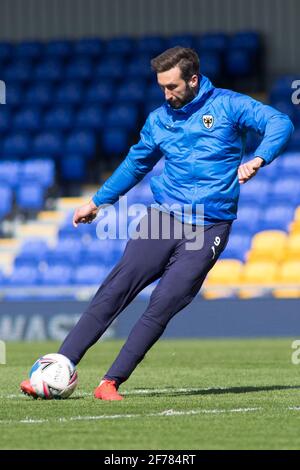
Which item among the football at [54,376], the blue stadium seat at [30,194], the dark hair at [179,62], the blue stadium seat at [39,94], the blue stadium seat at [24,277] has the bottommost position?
the blue stadium seat at [24,277]

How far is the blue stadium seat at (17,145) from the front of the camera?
22.3m

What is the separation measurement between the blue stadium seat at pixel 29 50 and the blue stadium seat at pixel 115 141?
11.5 ft

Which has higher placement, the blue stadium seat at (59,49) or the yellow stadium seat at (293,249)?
the blue stadium seat at (59,49)

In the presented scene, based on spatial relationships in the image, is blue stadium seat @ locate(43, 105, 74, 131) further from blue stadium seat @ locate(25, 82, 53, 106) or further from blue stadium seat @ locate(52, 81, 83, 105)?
blue stadium seat @ locate(25, 82, 53, 106)

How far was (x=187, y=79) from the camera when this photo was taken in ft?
26.4

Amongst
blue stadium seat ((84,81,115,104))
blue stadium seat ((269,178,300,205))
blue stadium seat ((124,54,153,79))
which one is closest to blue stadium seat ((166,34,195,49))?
blue stadium seat ((124,54,153,79))

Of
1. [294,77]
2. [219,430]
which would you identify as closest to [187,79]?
[219,430]

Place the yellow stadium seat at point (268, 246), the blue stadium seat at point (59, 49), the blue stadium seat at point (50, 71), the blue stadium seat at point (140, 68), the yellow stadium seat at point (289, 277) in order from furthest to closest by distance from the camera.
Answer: the blue stadium seat at point (59, 49)
the blue stadium seat at point (50, 71)
the blue stadium seat at point (140, 68)
the yellow stadium seat at point (268, 246)
the yellow stadium seat at point (289, 277)

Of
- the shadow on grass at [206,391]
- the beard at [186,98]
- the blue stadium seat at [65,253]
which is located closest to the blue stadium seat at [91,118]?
the blue stadium seat at [65,253]

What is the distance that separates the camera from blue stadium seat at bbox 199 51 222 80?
22281mm

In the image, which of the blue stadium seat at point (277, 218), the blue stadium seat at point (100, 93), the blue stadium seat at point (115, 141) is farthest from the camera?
the blue stadium seat at point (100, 93)

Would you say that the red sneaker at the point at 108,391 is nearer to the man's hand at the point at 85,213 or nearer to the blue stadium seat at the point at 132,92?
the man's hand at the point at 85,213

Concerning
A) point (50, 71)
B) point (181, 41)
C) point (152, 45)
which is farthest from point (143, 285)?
point (50, 71)
